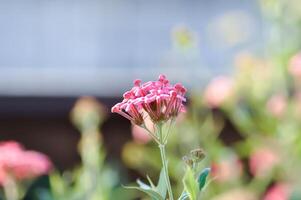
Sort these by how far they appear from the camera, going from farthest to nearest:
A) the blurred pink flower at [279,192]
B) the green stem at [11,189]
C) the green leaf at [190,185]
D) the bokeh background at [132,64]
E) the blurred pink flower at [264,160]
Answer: the bokeh background at [132,64], the blurred pink flower at [264,160], the blurred pink flower at [279,192], the green stem at [11,189], the green leaf at [190,185]

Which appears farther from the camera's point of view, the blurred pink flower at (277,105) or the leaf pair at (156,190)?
the blurred pink flower at (277,105)

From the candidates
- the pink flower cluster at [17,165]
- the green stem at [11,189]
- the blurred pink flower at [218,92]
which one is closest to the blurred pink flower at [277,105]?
the blurred pink flower at [218,92]

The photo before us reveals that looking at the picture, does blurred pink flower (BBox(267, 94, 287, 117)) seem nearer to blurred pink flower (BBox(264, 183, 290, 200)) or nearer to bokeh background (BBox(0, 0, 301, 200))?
bokeh background (BBox(0, 0, 301, 200))

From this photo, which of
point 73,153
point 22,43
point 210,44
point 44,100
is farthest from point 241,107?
point 22,43

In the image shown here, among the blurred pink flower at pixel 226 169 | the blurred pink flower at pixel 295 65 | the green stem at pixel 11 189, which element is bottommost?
the blurred pink flower at pixel 226 169

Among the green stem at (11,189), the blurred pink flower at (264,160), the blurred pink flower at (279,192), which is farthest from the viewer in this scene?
the blurred pink flower at (264,160)

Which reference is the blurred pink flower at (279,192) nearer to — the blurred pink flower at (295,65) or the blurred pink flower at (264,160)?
the blurred pink flower at (264,160)

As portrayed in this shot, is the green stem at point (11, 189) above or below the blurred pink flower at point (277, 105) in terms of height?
below
